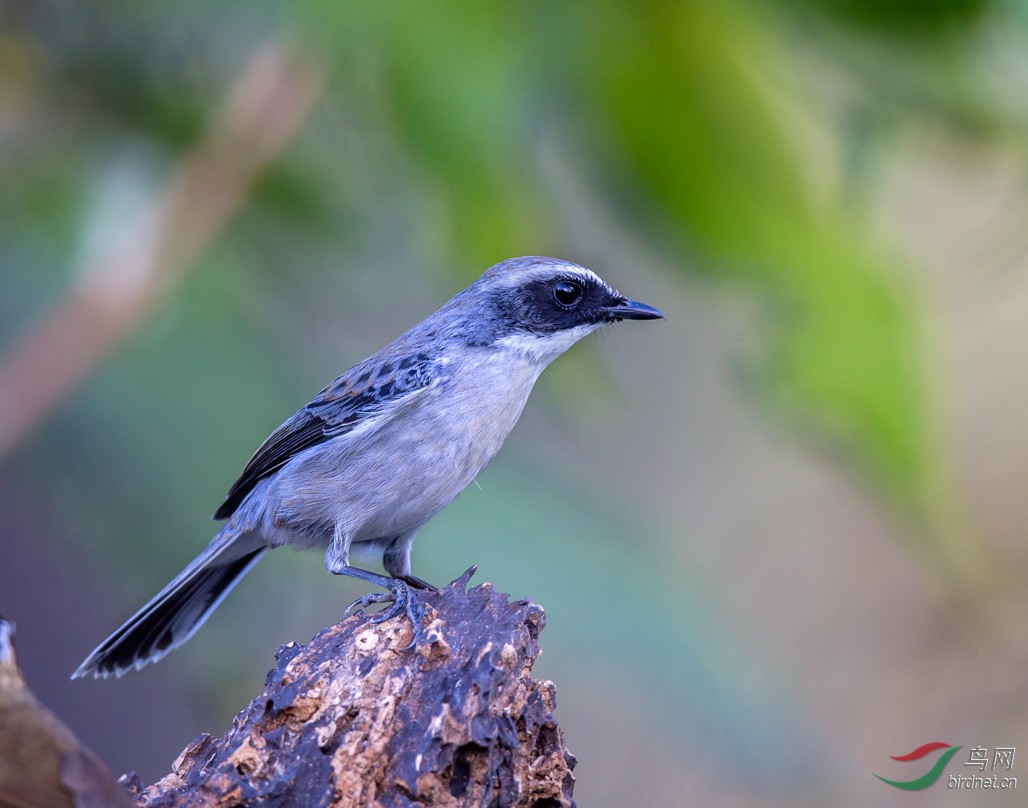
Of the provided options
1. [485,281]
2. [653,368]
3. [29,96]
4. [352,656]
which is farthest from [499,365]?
[653,368]

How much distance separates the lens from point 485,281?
6.11 meters

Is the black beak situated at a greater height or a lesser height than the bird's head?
greater

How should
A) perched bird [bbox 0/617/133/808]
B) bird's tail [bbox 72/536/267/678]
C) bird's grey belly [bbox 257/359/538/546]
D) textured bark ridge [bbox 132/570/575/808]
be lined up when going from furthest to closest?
bird's tail [bbox 72/536/267/678] → bird's grey belly [bbox 257/359/538/546] → textured bark ridge [bbox 132/570/575/808] → perched bird [bbox 0/617/133/808]

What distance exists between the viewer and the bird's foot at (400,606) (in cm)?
371

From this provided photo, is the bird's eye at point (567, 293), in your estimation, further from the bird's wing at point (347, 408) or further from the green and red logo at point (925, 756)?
the green and red logo at point (925, 756)

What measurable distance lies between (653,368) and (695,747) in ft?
16.5

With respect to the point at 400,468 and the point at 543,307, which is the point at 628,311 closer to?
the point at 543,307

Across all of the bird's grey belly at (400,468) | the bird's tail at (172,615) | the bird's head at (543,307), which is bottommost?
the bird's tail at (172,615)

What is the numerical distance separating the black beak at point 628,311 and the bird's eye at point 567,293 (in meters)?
0.16

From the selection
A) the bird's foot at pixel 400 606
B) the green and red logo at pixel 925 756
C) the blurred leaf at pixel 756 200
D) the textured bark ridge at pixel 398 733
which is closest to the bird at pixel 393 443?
the bird's foot at pixel 400 606

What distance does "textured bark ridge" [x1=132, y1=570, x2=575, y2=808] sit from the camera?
11.0ft

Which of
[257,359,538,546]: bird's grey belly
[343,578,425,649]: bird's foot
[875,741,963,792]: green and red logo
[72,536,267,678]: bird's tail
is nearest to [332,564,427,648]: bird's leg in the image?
[343,578,425,649]: bird's foot

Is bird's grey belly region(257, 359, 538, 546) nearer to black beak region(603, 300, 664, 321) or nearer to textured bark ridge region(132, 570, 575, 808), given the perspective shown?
black beak region(603, 300, 664, 321)

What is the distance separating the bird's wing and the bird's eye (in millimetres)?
718
